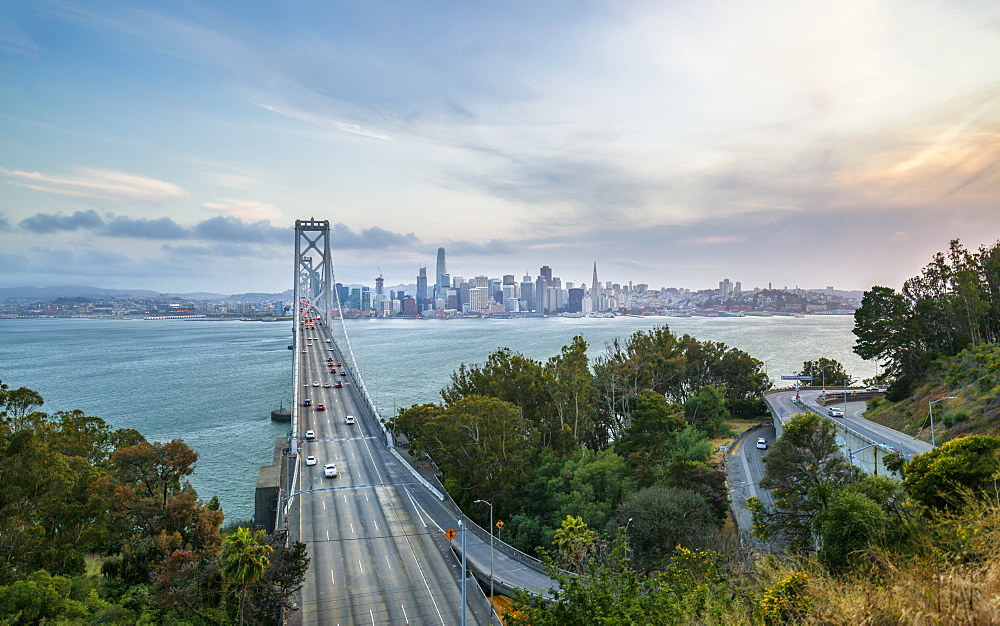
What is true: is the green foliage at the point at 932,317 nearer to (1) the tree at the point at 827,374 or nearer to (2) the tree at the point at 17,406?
(1) the tree at the point at 827,374

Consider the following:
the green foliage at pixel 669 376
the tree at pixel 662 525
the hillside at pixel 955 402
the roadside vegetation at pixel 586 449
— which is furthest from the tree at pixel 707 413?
the tree at pixel 662 525

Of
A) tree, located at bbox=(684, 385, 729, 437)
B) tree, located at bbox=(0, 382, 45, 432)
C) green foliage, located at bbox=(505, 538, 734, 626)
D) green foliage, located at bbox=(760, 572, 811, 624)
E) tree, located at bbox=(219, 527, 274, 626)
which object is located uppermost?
tree, located at bbox=(0, 382, 45, 432)

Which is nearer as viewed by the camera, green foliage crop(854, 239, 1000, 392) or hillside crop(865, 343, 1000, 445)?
hillside crop(865, 343, 1000, 445)

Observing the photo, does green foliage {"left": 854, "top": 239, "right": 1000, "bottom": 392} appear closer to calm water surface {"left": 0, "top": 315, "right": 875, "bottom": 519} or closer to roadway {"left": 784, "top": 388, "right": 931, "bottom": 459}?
roadway {"left": 784, "top": 388, "right": 931, "bottom": 459}

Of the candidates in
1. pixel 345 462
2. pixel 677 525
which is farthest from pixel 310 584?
pixel 345 462

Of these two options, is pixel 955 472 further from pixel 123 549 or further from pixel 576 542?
pixel 123 549

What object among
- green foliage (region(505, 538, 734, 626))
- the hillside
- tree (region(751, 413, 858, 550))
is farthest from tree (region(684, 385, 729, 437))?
green foliage (region(505, 538, 734, 626))

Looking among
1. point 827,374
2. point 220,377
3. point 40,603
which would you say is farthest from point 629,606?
point 220,377

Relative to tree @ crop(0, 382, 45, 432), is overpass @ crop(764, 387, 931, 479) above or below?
below
